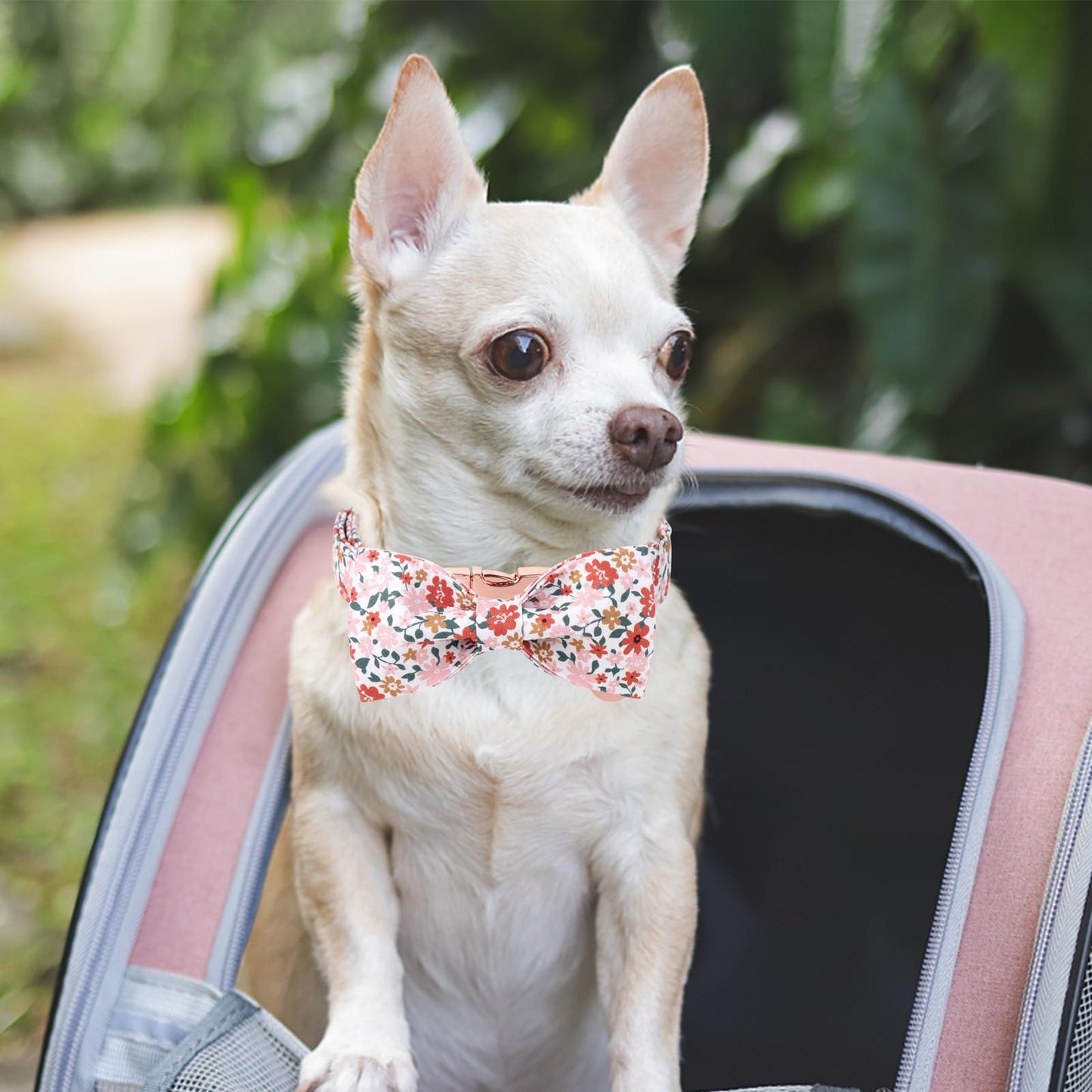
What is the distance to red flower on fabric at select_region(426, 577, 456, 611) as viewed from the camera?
50.1 inches

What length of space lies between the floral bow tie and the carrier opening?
376 millimetres

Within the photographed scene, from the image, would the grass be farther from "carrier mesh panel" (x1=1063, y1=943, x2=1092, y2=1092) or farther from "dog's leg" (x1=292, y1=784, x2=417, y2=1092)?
"carrier mesh panel" (x1=1063, y1=943, x2=1092, y2=1092)

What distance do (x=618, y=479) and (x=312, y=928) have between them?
1.93ft

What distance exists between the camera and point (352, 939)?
133 cm

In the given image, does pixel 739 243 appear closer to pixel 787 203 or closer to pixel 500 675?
pixel 787 203

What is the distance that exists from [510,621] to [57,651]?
8.91 ft

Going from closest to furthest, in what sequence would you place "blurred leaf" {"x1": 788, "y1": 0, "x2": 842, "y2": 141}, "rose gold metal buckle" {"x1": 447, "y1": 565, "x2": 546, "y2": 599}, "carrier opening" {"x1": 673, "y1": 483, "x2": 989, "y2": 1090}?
1. "rose gold metal buckle" {"x1": 447, "y1": 565, "x2": 546, "y2": 599}
2. "carrier opening" {"x1": 673, "y1": 483, "x2": 989, "y2": 1090}
3. "blurred leaf" {"x1": 788, "y1": 0, "x2": 842, "y2": 141}

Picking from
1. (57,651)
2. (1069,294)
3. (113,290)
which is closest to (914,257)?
(1069,294)

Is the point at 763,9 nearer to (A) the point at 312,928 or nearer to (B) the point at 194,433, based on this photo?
(B) the point at 194,433

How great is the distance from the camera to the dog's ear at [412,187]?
4.23 feet

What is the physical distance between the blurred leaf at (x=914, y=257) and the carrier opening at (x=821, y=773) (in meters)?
1.13

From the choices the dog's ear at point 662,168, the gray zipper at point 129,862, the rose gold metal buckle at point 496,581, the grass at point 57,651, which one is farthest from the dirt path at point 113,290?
the rose gold metal buckle at point 496,581

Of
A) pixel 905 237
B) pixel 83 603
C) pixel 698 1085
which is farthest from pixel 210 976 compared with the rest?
pixel 83 603

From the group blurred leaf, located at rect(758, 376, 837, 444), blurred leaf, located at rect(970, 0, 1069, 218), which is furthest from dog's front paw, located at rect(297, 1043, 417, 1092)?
blurred leaf, located at rect(970, 0, 1069, 218)
